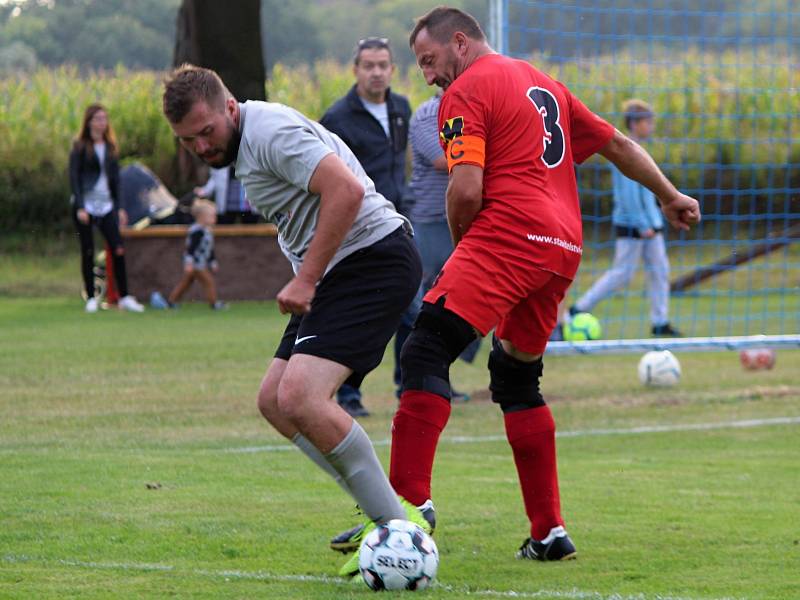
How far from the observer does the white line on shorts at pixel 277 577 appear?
183 inches

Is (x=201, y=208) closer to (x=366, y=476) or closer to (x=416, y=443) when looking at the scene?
(x=416, y=443)

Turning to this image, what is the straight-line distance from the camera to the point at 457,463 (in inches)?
302

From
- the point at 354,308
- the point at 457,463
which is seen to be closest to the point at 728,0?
the point at 457,463

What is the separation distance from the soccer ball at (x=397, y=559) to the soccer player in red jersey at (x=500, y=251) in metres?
0.28

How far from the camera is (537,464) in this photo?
5.37 metres

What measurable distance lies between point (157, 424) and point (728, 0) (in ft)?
25.6

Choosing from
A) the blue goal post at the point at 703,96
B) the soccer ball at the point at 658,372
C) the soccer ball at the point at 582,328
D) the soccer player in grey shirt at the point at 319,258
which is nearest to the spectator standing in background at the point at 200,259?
the blue goal post at the point at 703,96

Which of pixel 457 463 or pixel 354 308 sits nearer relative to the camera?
pixel 354 308

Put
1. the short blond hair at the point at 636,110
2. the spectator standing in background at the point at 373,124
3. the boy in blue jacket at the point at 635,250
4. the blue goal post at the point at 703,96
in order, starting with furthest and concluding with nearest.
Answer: the boy in blue jacket at the point at 635,250 → the blue goal post at the point at 703,96 → the short blond hair at the point at 636,110 → the spectator standing in background at the point at 373,124

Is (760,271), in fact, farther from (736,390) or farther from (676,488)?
(676,488)

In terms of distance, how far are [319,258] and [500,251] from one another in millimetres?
707

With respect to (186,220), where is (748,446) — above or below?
above

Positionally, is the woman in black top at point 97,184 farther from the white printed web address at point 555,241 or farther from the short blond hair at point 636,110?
the white printed web address at point 555,241

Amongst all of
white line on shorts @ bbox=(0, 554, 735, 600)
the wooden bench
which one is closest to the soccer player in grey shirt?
white line on shorts @ bbox=(0, 554, 735, 600)
